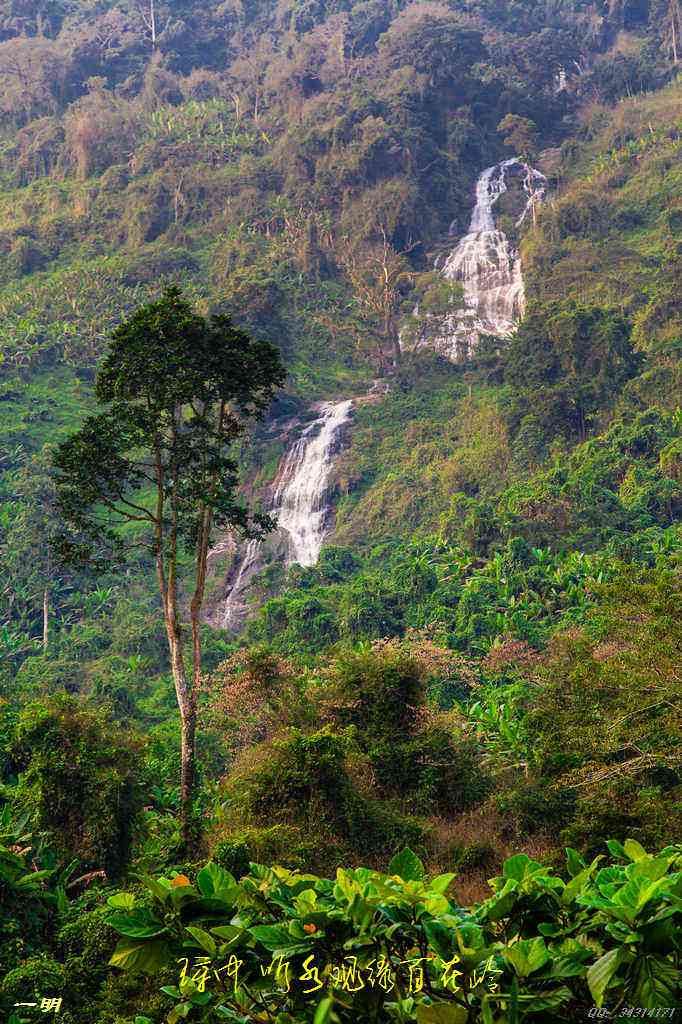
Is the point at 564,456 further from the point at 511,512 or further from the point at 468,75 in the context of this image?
the point at 468,75

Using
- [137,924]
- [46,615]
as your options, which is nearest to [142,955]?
[137,924]

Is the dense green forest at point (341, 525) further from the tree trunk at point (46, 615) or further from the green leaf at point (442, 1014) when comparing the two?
the tree trunk at point (46, 615)

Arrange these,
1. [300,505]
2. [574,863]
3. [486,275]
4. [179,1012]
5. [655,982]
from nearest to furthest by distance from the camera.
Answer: [655,982], [179,1012], [574,863], [300,505], [486,275]

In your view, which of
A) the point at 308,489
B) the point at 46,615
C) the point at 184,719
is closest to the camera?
the point at 184,719

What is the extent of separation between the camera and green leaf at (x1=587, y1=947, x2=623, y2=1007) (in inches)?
84.9

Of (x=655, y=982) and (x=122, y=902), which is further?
(x=122, y=902)

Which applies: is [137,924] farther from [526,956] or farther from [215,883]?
[526,956]

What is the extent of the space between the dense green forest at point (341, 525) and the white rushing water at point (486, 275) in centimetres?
70

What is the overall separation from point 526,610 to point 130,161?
1538 inches

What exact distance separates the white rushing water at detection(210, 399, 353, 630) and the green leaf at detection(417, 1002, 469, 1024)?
2449 cm

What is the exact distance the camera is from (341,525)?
28.9 metres

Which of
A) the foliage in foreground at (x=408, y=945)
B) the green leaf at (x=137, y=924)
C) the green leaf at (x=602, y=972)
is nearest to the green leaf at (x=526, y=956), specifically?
the foliage in foreground at (x=408, y=945)

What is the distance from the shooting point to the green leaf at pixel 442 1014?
7.13ft

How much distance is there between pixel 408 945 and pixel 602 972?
533 millimetres
